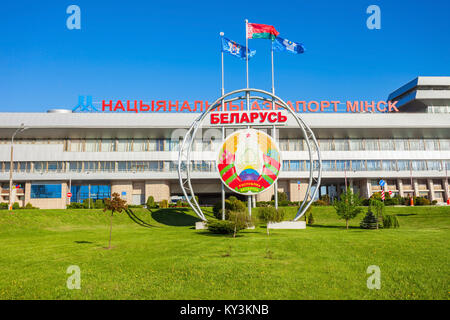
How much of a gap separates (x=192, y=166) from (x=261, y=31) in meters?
35.0

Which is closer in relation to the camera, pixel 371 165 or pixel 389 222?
pixel 389 222

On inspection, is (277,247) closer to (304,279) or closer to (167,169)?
(304,279)

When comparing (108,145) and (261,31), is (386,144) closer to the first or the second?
(261,31)

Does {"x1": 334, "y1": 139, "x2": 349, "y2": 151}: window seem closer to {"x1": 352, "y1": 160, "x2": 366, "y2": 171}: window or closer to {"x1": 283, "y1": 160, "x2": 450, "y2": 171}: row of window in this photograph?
{"x1": 283, "y1": 160, "x2": 450, "y2": 171}: row of window

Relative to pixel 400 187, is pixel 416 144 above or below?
above

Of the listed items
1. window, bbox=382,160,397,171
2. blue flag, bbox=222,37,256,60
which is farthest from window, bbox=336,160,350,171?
blue flag, bbox=222,37,256,60

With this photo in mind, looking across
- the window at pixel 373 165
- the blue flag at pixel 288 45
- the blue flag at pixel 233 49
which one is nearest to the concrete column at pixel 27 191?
the blue flag at pixel 233 49

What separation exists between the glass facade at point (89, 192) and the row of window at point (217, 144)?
782 centimetres

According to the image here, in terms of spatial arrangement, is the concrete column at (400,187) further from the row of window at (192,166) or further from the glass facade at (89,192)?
the glass facade at (89,192)

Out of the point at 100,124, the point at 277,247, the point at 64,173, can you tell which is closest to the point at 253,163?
the point at 277,247

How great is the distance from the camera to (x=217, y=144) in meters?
67.4

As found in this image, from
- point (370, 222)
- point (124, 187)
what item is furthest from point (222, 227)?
point (124, 187)

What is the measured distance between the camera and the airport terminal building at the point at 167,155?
63.4 meters
